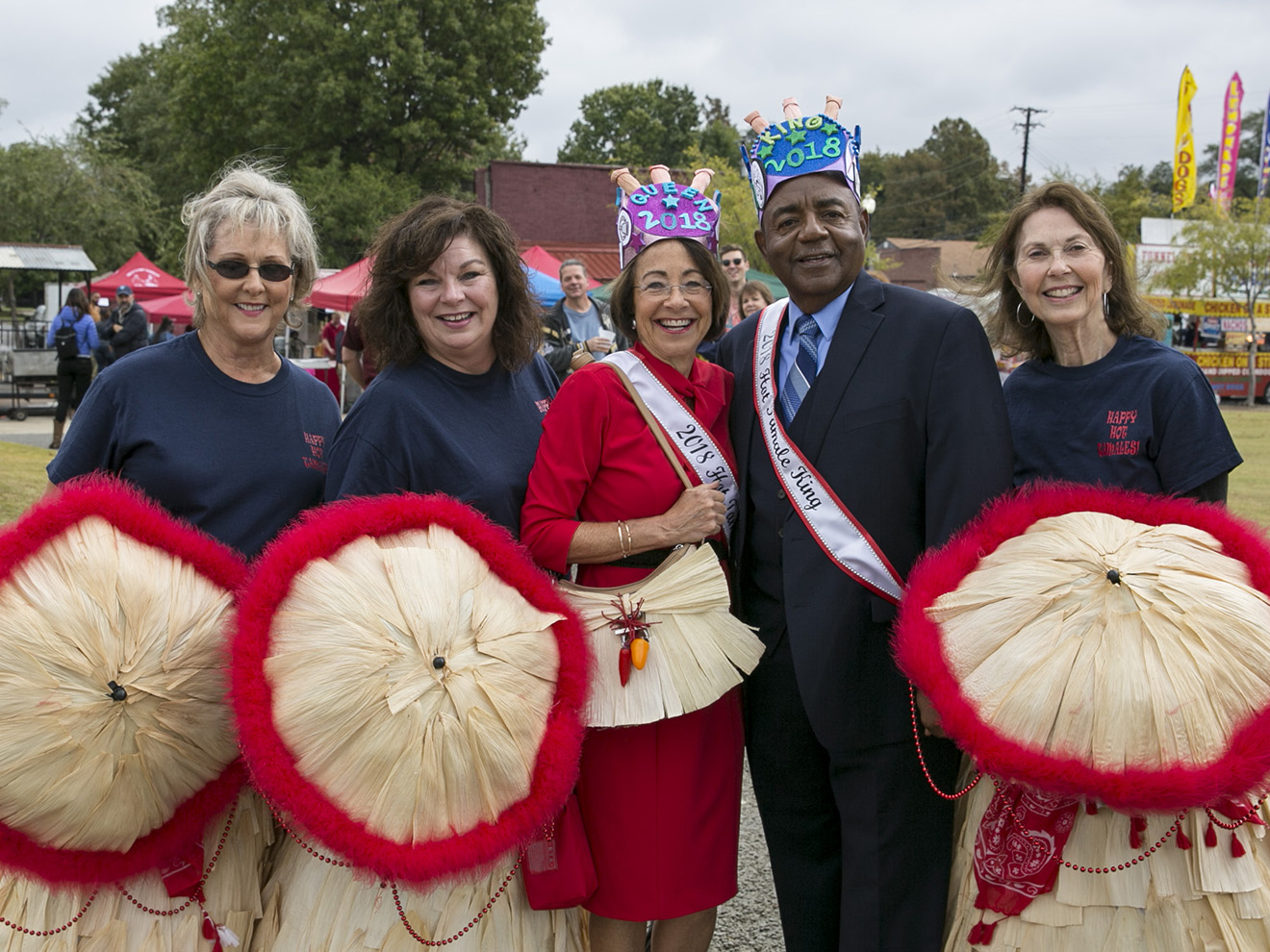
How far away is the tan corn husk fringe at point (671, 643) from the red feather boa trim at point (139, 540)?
83 cm

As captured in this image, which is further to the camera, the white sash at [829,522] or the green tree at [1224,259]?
the green tree at [1224,259]

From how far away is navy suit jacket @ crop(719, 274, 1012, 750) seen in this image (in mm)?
2359

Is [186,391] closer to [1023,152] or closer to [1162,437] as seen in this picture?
[1162,437]

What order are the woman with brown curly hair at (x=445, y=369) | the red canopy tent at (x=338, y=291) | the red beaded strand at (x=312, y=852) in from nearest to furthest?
the red beaded strand at (x=312, y=852) → the woman with brown curly hair at (x=445, y=369) → the red canopy tent at (x=338, y=291)

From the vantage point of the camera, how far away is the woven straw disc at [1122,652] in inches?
72.2

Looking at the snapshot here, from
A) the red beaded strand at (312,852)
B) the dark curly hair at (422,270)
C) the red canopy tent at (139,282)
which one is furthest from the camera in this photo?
the red canopy tent at (139,282)

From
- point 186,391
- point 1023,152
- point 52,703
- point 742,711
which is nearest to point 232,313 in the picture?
point 186,391

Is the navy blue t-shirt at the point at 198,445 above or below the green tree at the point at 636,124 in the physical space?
below

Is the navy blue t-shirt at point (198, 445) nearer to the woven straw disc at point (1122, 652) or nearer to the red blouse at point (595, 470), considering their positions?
the red blouse at point (595, 470)

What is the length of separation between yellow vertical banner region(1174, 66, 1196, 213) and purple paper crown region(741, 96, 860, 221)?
1447 inches

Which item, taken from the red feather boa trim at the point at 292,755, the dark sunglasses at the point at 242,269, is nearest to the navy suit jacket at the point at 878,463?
the red feather boa trim at the point at 292,755

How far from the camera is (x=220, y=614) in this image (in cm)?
217

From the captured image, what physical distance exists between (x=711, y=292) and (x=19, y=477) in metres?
8.42

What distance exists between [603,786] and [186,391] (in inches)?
57.4
